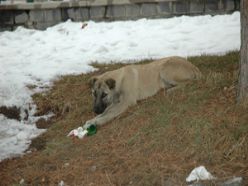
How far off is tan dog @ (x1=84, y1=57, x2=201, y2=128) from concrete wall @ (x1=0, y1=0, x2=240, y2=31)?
550cm

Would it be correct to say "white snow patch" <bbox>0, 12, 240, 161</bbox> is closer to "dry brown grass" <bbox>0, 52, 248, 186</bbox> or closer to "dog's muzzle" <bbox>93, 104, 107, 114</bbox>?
"dog's muzzle" <bbox>93, 104, 107, 114</bbox>

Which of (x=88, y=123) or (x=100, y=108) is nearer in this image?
(x=88, y=123)

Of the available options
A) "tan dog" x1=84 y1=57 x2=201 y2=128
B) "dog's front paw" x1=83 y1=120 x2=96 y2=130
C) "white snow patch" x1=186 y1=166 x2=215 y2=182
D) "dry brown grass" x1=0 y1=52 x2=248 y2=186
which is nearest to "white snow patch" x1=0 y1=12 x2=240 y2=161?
"dog's front paw" x1=83 y1=120 x2=96 y2=130

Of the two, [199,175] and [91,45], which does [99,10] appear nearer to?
[91,45]

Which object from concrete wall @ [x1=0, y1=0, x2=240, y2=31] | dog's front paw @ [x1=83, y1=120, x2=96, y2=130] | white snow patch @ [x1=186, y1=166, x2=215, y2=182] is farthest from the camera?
concrete wall @ [x1=0, y1=0, x2=240, y2=31]

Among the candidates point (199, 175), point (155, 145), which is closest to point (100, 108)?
point (155, 145)

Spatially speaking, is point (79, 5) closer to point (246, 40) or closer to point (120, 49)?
point (120, 49)

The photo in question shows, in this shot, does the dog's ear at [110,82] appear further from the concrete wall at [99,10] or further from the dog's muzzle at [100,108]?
the concrete wall at [99,10]

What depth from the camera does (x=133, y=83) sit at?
24.8ft

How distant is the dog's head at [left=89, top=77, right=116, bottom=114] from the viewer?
732 centimetres

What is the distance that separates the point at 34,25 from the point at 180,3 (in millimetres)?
3904

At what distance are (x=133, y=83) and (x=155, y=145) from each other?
192 centimetres

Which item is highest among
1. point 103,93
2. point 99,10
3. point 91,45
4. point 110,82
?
point 99,10

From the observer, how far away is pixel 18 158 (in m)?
6.62
